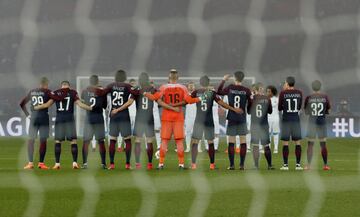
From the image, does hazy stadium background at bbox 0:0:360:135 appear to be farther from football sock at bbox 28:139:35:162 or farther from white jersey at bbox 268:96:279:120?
football sock at bbox 28:139:35:162

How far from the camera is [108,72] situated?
28.6m

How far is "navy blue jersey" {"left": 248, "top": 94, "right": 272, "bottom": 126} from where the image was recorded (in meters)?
12.5

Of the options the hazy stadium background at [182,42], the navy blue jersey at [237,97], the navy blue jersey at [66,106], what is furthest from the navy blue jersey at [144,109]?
the hazy stadium background at [182,42]

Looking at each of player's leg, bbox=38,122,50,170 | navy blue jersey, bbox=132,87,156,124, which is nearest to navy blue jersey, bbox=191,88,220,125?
navy blue jersey, bbox=132,87,156,124

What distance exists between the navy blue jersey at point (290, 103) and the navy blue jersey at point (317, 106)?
276mm

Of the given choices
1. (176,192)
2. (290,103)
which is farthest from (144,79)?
(176,192)

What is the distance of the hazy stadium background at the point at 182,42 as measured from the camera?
2845cm

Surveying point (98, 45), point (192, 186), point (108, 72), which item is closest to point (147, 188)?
point (192, 186)

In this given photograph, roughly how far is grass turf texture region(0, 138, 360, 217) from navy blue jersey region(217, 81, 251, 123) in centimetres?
76

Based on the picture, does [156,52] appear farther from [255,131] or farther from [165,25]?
[255,131]

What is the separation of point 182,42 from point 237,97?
18705 millimetres

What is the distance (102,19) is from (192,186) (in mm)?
19905

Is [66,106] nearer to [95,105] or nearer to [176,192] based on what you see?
[95,105]

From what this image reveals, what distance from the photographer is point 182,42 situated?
3094 centimetres
